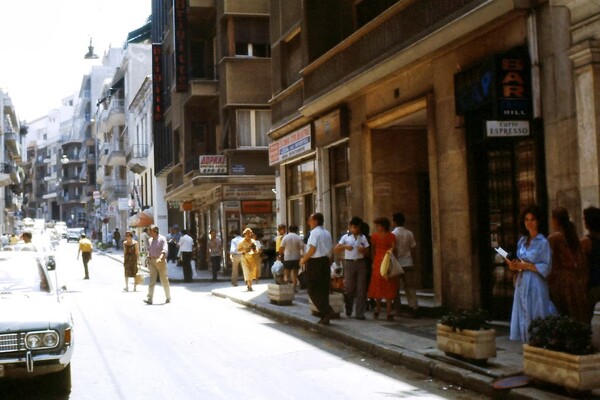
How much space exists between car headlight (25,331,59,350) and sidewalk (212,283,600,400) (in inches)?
157

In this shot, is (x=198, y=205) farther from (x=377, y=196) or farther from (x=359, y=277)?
(x=359, y=277)

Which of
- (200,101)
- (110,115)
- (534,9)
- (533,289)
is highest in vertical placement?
(110,115)

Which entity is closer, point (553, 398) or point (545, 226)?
point (553, 398)

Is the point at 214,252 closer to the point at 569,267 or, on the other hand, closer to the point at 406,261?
the point at 406,261

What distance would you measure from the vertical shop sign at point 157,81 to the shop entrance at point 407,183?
84.1ft

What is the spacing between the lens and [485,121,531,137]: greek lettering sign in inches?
457

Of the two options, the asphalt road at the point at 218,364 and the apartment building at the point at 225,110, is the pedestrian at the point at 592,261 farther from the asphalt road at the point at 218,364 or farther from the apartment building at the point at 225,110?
the apartment building at the point at 225,110

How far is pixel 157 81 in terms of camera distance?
41656 mm

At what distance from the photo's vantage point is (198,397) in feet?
26.6

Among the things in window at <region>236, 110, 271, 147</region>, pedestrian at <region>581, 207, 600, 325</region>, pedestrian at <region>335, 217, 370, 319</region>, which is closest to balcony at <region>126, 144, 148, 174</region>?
window at <region>236, 110, 271, 147</region>

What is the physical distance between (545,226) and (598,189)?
1.40 meters

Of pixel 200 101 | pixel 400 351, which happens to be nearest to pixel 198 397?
pixel 400 351

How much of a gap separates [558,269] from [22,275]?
5.83 meters

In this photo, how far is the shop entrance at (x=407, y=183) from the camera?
17266 millimetres
